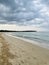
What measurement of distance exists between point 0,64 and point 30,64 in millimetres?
2064

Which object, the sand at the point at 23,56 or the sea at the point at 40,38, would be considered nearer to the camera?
the sand at the point at 23,56

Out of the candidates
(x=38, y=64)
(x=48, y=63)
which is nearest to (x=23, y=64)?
(x=38, y=64)

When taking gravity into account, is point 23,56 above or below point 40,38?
above

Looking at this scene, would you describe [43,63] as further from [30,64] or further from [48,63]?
[30,64]

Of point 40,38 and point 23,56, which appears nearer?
point 23,56

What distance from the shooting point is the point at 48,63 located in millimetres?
8727

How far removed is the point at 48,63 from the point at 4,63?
322 centimetres

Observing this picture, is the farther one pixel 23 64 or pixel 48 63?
pixel 48 63

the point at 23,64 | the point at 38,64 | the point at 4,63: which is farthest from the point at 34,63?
the point at 4,63

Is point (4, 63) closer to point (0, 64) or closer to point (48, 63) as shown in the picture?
point (0, 64)

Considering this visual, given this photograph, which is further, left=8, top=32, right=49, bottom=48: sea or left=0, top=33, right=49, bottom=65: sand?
left=8, top=32, right=49, bottom=48: sea

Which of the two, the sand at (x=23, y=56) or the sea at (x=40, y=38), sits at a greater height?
the sand at (x=23, y=56)

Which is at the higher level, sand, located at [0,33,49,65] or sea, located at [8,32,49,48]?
sand, located at [0,33,49,65]

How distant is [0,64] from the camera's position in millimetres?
7852
